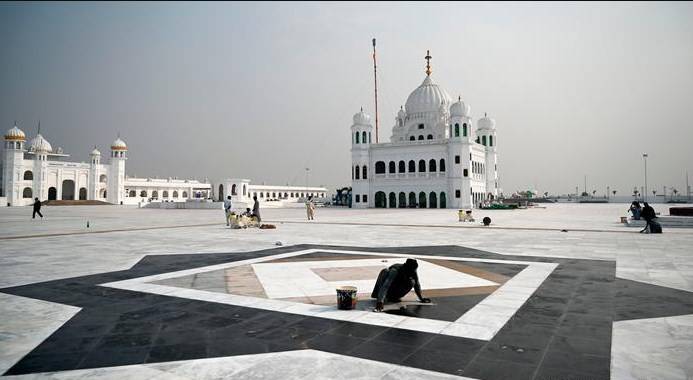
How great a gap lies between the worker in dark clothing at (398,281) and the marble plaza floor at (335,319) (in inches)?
13.5

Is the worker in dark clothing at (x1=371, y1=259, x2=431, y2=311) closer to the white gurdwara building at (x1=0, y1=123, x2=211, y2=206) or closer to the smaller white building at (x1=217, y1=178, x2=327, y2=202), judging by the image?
the smaller white building at (x1=217, y1=178, x2=327, y2=202)

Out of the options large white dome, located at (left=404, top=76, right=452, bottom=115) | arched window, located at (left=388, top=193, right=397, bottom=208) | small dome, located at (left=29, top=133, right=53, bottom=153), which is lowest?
arched window, located at (left=388, top=193, right=397, bottom=208)

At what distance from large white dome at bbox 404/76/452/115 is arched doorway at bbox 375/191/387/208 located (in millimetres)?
16868

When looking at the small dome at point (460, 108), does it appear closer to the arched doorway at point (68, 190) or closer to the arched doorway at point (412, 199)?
the arched doorway at point (412, 199)

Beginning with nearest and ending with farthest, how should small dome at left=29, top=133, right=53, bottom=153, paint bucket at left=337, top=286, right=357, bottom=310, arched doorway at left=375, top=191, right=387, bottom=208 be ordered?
paint bucket at left=337, top=286, right=357, bottom=310 → arched doorway at left=375, top=191, right=387, bottom=208 → small dome at left=29, top=133, right=53, bottom=153

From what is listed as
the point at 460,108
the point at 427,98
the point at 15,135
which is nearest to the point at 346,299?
the point at 460,108

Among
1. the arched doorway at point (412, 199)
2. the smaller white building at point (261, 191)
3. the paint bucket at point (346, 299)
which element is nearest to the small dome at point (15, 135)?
the smaller white building at point (261, 191)

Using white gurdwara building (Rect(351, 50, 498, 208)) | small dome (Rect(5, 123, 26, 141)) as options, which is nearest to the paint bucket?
white gurdwara building (Rect(351, 50, 498, 208))

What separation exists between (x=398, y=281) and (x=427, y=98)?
67873mm

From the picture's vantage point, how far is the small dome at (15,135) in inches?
3219

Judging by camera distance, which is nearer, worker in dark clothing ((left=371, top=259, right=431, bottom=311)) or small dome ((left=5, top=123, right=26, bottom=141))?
worker in dark clothing ((left=371, top=259, right=431, bottom=311))

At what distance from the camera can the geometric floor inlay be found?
13.9ft

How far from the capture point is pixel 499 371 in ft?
12.8

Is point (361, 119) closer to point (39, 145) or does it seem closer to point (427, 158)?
point (427, 158)
